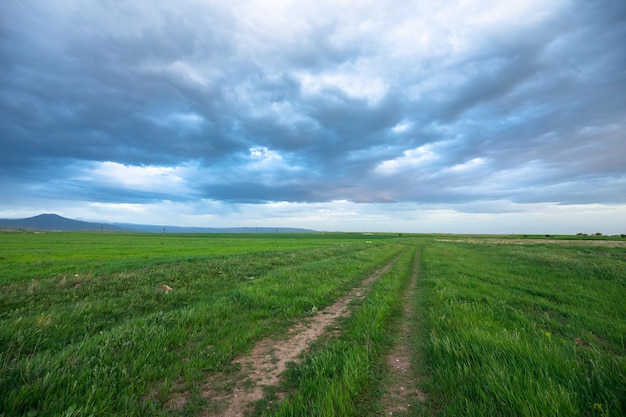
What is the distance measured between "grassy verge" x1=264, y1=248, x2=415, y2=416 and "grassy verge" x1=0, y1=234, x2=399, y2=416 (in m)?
1.91

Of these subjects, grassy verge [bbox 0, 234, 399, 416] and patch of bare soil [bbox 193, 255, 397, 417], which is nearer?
grassy verge [bbox 0, 234, 399, 416]

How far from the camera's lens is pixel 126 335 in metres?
6.20

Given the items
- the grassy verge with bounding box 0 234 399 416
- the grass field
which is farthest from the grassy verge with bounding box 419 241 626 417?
the grassy verge with bounding box 0 234 399 416

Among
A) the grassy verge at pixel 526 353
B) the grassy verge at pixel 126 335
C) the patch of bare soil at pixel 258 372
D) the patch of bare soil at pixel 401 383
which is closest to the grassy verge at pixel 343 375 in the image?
the patch of bare soil at pixel 401 383

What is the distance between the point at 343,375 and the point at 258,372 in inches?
72.4

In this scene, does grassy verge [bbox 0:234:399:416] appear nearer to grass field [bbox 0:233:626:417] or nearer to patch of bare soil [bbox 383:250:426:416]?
grass field [bbox 0:233:626:417]

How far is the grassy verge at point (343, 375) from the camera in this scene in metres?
3.89

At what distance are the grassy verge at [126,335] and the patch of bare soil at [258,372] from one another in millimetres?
409

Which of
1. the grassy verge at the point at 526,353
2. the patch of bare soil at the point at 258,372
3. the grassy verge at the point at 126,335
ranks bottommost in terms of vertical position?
the patch of bare soil at the point at 258,372

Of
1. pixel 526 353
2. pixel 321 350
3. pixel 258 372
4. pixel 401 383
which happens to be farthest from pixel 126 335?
pixel 526 353

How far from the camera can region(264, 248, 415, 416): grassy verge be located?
3.89 meters

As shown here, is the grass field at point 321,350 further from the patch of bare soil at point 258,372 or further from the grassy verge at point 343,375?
the patch of bare soil at point 258,372

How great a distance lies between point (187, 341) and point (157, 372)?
57.0 inches

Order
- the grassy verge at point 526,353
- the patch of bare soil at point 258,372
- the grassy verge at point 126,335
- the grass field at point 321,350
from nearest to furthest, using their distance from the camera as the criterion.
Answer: the grassy verge at point 526,353
the grass field at point 321,350
the grassy verge at point 126,335
the patch of bare soil at point 258,372
